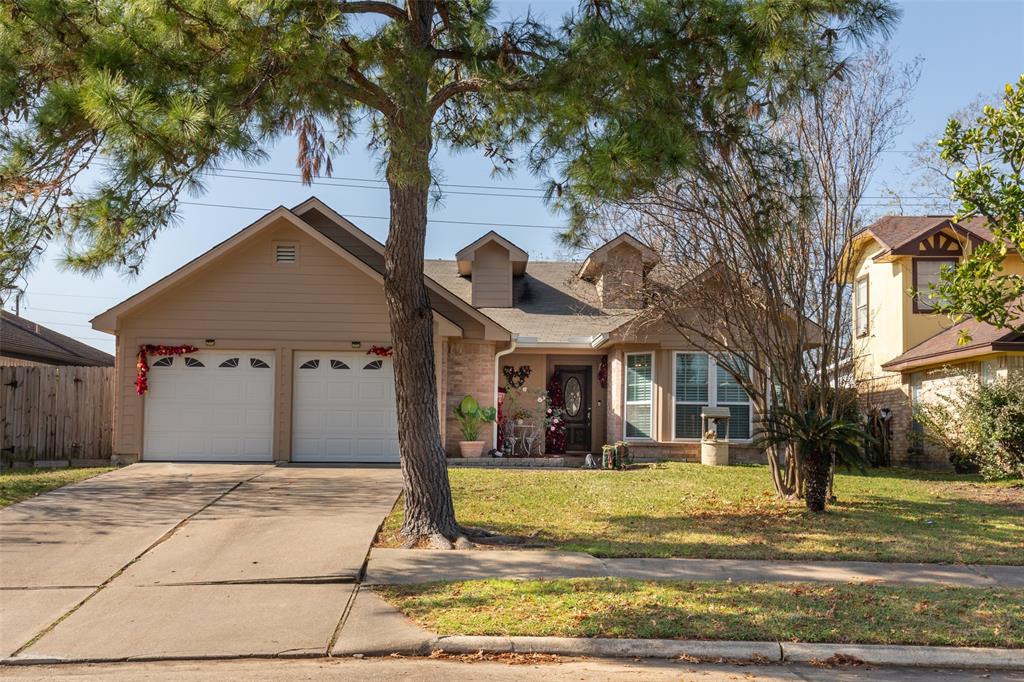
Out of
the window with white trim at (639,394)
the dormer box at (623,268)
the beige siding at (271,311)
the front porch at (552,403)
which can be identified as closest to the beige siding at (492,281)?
the front porch at (552,403)

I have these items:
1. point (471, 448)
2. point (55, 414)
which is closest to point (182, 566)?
point (471, 448)

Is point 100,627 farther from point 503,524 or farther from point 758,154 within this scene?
point 758,154

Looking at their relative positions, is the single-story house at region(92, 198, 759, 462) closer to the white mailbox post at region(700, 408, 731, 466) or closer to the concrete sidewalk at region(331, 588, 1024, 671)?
the white mailbox post at region(700, 408, 731, 466)

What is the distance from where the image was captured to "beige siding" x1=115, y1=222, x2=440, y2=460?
1631cm

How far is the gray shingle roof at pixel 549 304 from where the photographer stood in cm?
1964

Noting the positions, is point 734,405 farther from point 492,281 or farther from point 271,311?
point 271,311

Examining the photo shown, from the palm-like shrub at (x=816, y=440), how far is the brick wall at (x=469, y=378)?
24.9 feet

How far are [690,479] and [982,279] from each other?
6139mm

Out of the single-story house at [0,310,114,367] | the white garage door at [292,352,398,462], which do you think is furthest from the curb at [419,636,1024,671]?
the single-story house at [0,310,114,367]

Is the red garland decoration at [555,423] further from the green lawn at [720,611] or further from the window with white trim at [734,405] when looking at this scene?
the green lawn at [720,611]

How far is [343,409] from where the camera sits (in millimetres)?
16703

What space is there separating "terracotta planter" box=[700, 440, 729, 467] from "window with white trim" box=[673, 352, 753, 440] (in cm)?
58

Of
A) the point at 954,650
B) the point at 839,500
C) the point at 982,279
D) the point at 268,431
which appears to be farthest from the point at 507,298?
the point at 954,650

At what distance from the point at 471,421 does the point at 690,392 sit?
497 centimetres
